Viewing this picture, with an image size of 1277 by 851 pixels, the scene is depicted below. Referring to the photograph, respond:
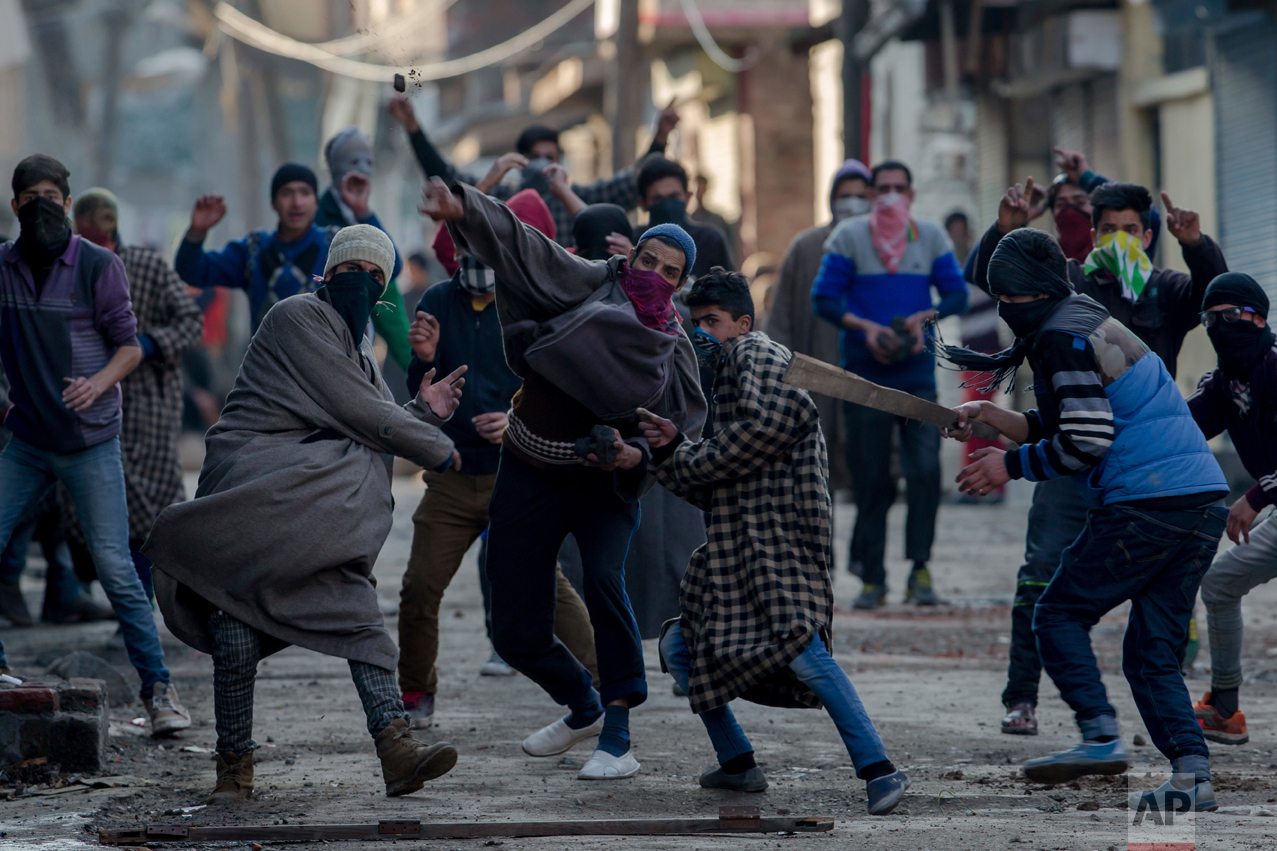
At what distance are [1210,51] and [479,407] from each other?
37.9ft

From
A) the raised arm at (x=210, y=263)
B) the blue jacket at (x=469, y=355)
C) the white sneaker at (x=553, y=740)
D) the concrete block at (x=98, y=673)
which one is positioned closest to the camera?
the white sneaker at (x=553, y=740)

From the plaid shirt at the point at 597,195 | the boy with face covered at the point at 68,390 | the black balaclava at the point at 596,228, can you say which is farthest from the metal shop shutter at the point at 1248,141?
the boy with face covered at the point at 68,390

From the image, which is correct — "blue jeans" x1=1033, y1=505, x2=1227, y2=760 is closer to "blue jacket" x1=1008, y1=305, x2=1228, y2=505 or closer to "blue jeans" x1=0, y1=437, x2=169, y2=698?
"blue jacket" x1=1008, y1=305, x2=1228, y2=505

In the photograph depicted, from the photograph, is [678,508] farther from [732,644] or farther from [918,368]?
[918,368]

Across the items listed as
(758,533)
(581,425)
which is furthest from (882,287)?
(758,533)

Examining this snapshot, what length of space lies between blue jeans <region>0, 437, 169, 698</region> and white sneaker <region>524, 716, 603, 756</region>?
1.38 metres

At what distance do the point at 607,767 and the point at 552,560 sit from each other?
0.65 meters

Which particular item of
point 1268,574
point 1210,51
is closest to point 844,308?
point 1268,574

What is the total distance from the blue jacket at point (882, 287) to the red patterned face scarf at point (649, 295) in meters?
3.73

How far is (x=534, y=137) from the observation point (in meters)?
7.75

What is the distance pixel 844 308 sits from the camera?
339 inches

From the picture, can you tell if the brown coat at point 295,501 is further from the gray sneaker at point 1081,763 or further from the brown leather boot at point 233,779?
the gray sneaker at point 1081,763

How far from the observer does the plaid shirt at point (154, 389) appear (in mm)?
7570

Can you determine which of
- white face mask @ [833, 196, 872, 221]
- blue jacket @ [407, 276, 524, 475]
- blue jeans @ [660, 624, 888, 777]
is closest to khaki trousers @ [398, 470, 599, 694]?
blue jacket @ [407, 276, 524, 475]
